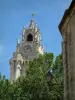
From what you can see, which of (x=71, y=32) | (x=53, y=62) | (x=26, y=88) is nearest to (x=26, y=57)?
(x=53, y=62)

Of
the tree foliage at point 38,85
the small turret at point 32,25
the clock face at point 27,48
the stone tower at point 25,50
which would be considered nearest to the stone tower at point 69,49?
the tree foliage at point 38,85

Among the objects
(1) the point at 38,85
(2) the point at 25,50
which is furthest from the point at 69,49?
(2) the point at 25,50

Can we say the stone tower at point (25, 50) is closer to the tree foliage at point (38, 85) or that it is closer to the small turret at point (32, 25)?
the small turret at point (32, 25)

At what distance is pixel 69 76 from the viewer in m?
14.0

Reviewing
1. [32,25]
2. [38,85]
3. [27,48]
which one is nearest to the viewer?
[38,85]

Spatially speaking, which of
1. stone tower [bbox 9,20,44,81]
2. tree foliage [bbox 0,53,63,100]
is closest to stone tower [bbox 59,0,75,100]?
tree foliage [bbox 0,53,63,100]

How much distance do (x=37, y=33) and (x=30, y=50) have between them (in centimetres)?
645

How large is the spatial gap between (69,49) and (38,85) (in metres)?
21.1

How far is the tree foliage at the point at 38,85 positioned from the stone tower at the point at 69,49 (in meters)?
13.5

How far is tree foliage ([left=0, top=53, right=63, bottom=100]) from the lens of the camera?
34031 millimetres

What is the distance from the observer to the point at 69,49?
14609 mm

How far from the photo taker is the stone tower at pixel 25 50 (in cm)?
9943

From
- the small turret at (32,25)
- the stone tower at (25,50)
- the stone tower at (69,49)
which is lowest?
the stone tower at (69,49)

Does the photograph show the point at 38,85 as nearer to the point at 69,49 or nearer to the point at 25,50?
the point at 69,49
